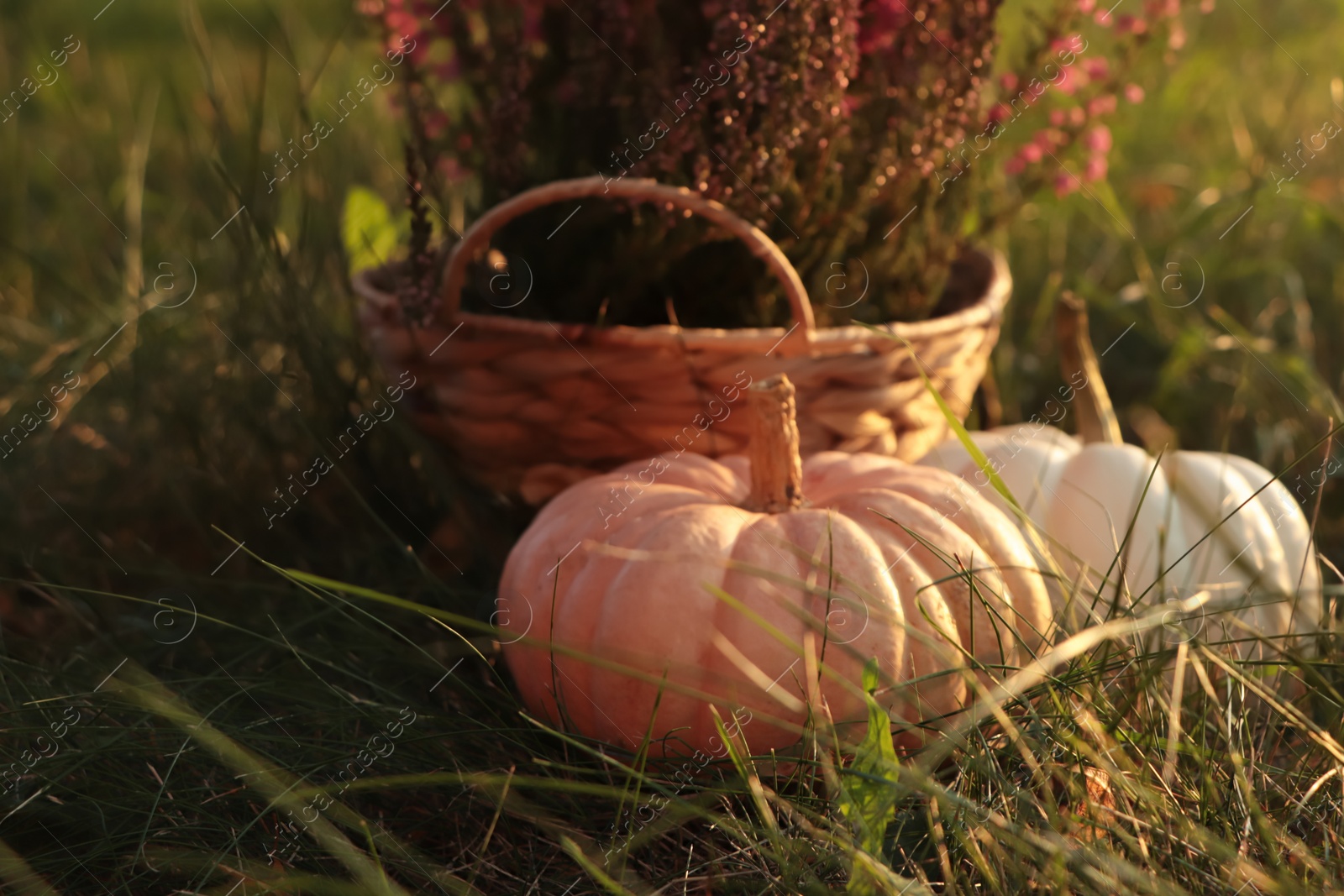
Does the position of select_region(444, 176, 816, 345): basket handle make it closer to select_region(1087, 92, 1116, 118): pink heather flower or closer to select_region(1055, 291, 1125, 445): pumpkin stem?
select_region(1055, 291, 1125, 445): pumpkin stem

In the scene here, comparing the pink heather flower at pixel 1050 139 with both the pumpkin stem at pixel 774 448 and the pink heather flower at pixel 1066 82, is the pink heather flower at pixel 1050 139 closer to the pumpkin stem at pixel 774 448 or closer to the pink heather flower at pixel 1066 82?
the pink heather flower at pixel 1066 82

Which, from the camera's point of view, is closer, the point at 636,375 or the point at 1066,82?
the point at 636,375

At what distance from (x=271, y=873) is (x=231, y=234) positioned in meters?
0.98

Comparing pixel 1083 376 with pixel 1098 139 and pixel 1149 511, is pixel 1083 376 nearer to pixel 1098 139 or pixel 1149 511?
pixel 1149 511

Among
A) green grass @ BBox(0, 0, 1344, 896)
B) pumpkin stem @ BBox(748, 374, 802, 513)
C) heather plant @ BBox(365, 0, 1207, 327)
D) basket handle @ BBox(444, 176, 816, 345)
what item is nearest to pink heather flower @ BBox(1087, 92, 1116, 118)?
heather plant @ BBox(365, 0, 1207, 327)

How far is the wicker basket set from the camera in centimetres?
123

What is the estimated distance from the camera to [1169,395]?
1.81m

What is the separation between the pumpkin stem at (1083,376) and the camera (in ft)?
4.65

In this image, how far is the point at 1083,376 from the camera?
1.43m

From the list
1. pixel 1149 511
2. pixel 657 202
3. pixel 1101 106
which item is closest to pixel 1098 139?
pixel 1101 106

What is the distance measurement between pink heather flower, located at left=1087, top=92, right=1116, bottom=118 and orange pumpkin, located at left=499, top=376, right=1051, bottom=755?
0.64 m

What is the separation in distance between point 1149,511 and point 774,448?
452 mm

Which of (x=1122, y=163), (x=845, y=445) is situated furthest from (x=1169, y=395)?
(x=1122, y=163)

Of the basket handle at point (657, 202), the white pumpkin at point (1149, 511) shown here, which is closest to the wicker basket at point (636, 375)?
the basket handle at point (657, 202)
